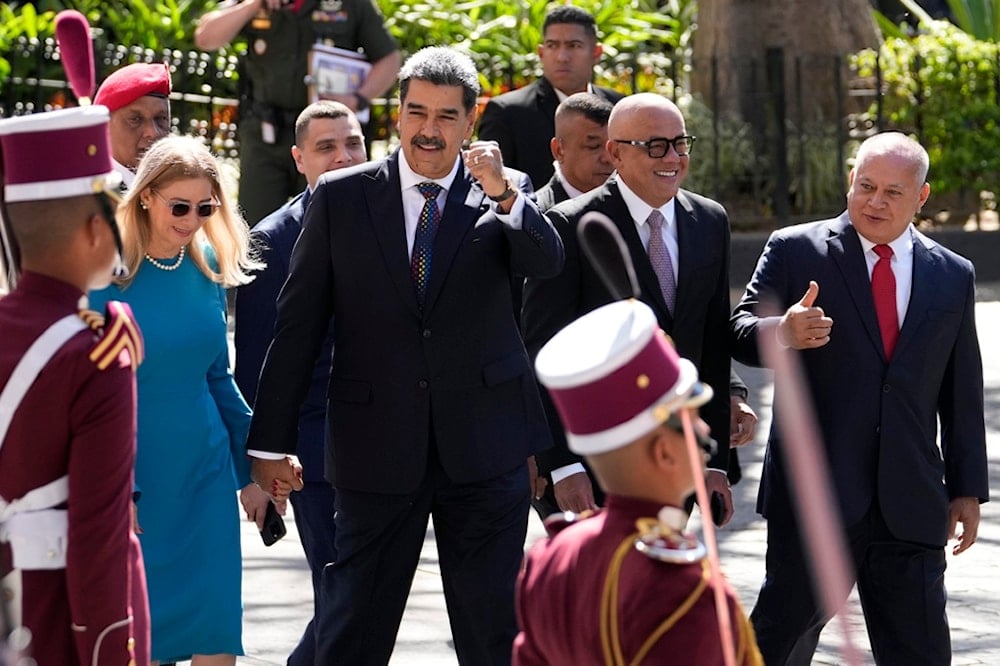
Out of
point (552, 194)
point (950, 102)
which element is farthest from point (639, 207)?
point (950, 102)

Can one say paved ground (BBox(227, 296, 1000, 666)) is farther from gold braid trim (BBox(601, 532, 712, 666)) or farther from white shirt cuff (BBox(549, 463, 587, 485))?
gold braid trim (BBox(601, 532, 712, 666))

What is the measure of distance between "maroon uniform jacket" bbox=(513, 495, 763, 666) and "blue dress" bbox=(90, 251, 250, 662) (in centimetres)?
238

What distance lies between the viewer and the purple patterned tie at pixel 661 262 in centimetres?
612

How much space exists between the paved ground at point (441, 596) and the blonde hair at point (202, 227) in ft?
5.15

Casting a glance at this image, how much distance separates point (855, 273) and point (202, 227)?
→ 6.57 ft

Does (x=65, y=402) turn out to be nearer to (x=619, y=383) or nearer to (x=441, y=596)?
(x=619, y=383)

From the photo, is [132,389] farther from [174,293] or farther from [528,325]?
[528,325]

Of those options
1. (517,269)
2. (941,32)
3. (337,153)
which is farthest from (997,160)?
(517,269)

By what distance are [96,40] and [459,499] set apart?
9.95 meters

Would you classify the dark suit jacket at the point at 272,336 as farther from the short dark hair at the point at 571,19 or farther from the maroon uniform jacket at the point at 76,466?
the short dark hair at the point at 571,19

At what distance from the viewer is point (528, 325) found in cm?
622

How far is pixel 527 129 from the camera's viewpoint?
961 cm

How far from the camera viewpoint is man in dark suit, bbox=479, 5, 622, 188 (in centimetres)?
961

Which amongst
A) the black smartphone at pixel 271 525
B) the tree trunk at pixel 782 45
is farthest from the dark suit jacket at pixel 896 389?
the tree trunk at pixel 782 45
